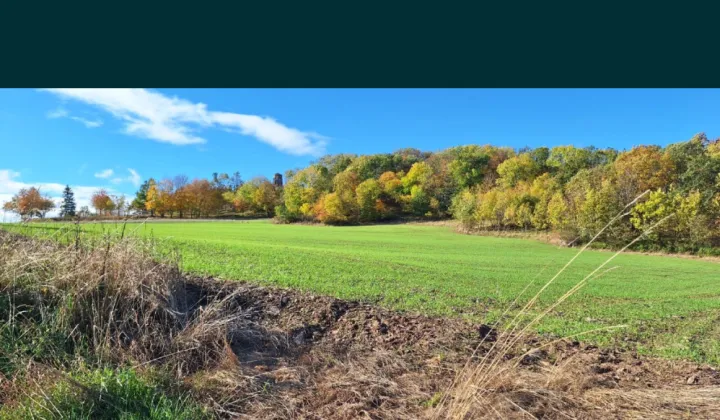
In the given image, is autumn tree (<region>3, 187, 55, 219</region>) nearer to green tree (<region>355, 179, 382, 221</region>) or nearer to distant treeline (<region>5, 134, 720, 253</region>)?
distant treeline (<region>5, 134, 720, 253</region>)

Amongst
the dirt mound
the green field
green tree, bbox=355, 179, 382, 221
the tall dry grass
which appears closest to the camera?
the tall dry grass

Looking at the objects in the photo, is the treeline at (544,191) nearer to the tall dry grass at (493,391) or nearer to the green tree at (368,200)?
the green tree at (368,200)

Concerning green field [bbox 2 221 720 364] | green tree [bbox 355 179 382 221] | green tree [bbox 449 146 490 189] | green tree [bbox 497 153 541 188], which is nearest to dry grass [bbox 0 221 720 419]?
green field [bbox 2 221 720 364]

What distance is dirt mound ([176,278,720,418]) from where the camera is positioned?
273cm

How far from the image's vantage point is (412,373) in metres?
3.23

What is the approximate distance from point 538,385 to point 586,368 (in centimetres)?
74

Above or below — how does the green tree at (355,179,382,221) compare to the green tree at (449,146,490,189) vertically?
below

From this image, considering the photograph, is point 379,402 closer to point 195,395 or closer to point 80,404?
point 195,395

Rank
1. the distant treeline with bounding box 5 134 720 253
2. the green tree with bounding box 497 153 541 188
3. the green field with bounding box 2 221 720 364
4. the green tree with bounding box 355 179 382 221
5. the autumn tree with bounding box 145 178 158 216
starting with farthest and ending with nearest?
the autumn tree with bounding box 145 178 158 216
the green tree with bounding box 355 179 382 221
the green tree with bounding box 497 153 541 188
the distant treeline with bounding box 5 134 720 253
the green field with bounding box 2 221 720 364

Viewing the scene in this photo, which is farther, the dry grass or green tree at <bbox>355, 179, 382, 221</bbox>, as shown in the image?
green tree at <bbox>355, 179, 382, 221</bbox>

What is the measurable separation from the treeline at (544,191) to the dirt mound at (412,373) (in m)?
1.47

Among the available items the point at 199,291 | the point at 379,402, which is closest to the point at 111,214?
the point at 199,291

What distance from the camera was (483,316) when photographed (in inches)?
225

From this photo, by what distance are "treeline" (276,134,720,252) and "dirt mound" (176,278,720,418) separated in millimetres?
1466
